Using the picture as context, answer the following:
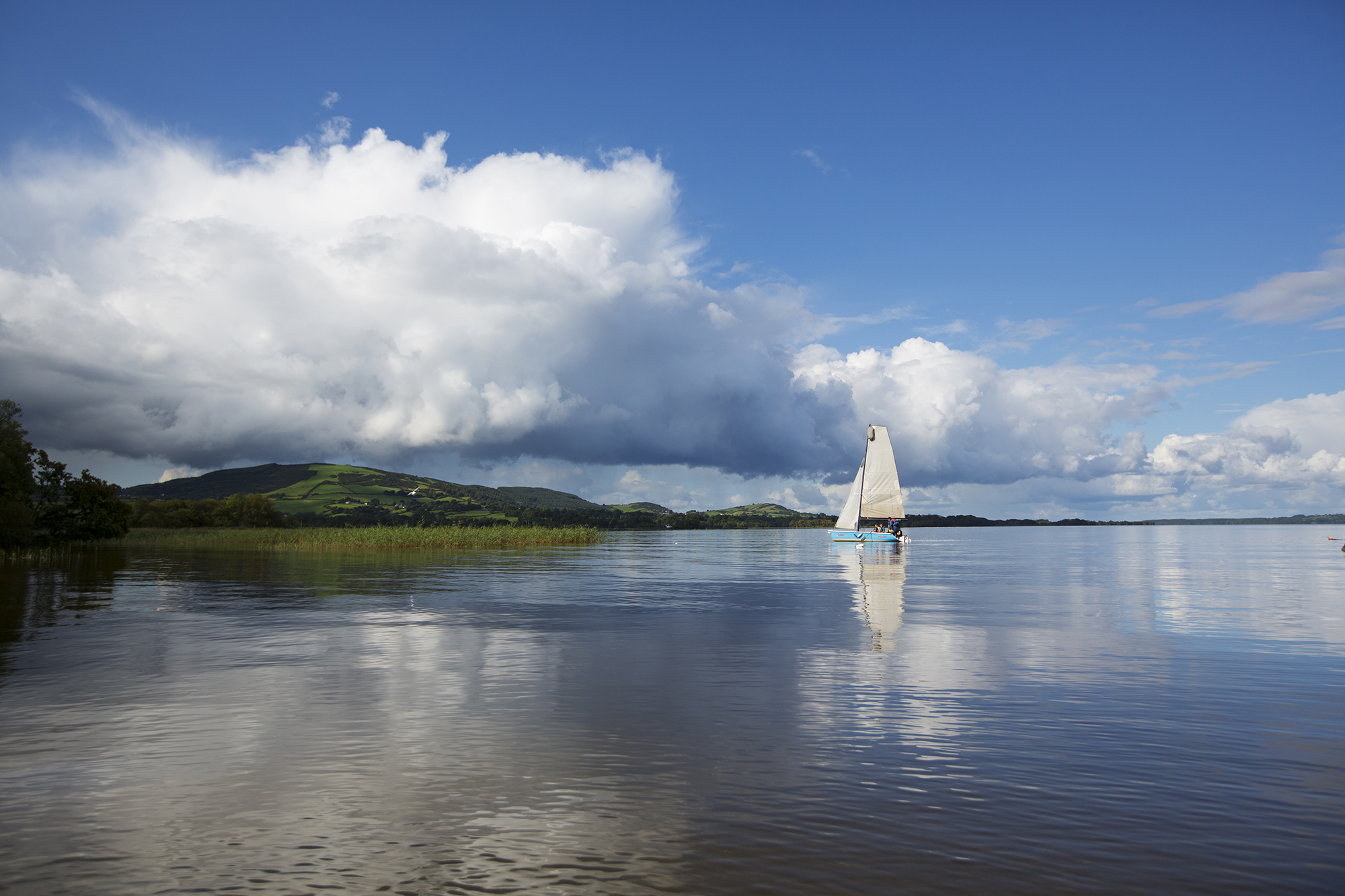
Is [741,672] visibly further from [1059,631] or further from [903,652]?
[1059,631]

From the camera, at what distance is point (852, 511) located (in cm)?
11775

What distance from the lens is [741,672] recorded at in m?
21.3

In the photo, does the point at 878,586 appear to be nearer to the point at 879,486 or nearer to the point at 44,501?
the point at 879,486

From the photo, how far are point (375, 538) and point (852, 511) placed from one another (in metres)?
68.9

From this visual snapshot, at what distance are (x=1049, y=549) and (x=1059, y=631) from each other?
103m

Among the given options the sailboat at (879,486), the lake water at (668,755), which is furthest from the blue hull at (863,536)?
the lake water at (668,755)

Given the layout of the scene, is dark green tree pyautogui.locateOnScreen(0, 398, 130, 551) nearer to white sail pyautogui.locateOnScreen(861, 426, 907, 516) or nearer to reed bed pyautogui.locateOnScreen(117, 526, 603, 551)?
reed bed pyautogui.locateOnScreen(117, 526, 603, 551)

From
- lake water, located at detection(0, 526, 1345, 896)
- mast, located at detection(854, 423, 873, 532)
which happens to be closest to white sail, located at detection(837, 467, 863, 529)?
mast, located at detection(854, 423, 873, 532)

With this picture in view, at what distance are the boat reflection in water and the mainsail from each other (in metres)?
5.44

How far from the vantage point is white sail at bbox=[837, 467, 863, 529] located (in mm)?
113500

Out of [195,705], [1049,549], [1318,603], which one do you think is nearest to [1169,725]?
[195,705]

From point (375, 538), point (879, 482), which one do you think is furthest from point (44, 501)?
point (879, 482)

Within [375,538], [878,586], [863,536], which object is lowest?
[878,586]

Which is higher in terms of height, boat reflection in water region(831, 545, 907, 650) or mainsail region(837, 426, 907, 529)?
mainsail region(837, 426, 907, 529)
